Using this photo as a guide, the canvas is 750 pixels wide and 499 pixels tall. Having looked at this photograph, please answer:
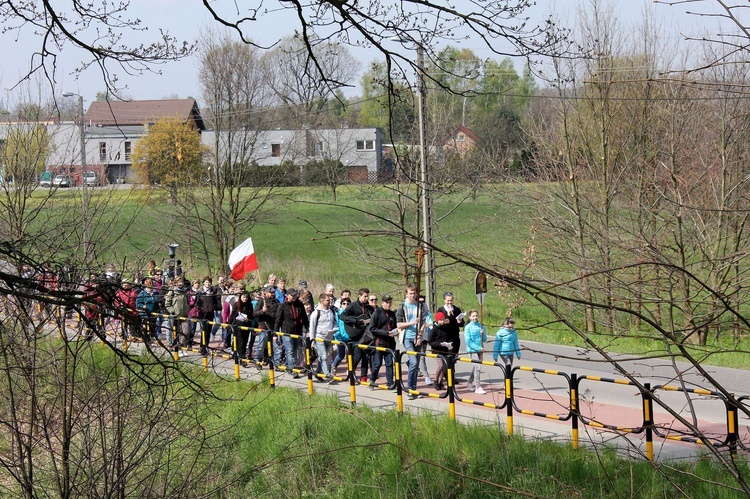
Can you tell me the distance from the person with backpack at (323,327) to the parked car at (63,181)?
5.68 meters

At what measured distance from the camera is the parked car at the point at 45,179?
56.7ft

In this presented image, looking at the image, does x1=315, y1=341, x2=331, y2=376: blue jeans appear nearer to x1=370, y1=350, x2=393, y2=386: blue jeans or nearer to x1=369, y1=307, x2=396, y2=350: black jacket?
x1=370, y1=350, x2=393, y2=386: blue jeans

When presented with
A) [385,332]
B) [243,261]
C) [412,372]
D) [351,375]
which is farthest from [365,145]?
[351,375]

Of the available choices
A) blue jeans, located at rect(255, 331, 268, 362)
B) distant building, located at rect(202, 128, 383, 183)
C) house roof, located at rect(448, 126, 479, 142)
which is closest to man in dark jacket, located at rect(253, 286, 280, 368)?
blue jeans, located at rect(255, 331, 268, 362)

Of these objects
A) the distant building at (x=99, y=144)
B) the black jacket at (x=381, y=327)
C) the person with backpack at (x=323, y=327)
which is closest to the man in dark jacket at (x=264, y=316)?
the person with backpack at (x=323, y=327)

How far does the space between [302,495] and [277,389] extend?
4.91 meters

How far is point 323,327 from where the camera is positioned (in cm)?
1680

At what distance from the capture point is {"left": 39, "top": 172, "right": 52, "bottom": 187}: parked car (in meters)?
17.3

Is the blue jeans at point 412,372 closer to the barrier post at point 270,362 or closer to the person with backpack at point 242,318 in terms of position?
the barrier post at point 270,362

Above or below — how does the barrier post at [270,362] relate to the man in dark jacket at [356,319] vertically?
below

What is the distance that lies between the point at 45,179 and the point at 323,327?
Result: 663 centimetres

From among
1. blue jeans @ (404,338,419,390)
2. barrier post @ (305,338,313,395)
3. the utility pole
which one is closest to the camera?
the utility pole

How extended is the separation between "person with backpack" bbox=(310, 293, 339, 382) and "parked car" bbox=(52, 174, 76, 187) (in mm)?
5683

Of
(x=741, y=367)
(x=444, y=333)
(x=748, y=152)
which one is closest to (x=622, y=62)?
(x=748, y=152)
